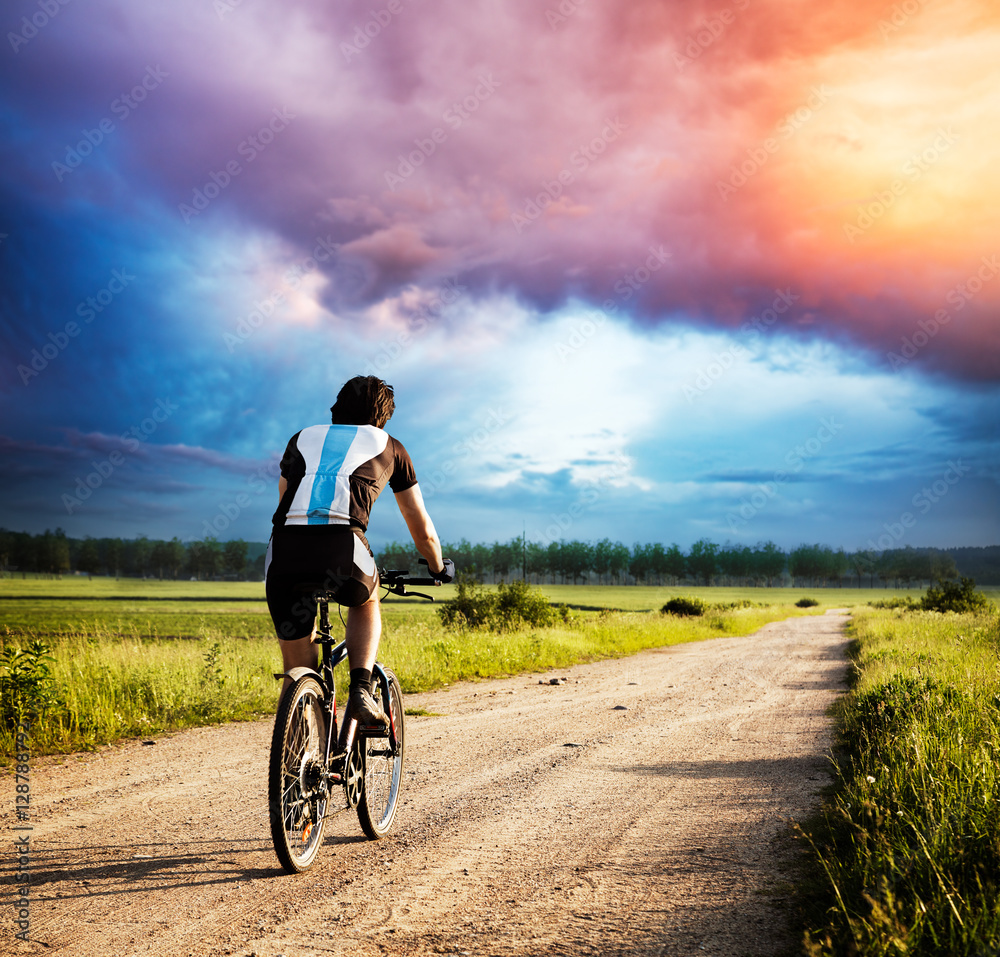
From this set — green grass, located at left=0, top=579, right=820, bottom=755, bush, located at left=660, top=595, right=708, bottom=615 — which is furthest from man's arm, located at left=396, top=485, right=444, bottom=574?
bush, located at left=660, top=595, right=708, bottom=615

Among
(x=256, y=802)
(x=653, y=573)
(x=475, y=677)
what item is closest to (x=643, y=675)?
(x=475, y=677)

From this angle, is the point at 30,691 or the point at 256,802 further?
the point at 30,691

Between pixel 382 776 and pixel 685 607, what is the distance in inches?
1603

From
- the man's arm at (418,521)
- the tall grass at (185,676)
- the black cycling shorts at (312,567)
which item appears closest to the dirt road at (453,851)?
the tall grass at (185,676)

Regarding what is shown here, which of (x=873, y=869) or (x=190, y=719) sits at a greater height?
(x=873, y=869)

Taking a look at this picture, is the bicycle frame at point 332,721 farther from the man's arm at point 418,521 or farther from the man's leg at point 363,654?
the man's arm at point 418,521

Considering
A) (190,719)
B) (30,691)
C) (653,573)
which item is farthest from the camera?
(653,573)

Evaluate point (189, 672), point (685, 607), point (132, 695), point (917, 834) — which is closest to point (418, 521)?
point (917, 834)

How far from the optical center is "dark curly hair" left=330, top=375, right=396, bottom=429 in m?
4.14

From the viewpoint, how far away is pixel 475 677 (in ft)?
44.4

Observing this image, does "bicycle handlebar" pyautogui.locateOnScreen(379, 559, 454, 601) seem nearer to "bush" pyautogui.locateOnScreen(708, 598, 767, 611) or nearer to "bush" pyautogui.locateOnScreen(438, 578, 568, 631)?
"bush" pyautogui.locateOnScreen(438, 578, 568, 631)

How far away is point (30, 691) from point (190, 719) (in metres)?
1.84

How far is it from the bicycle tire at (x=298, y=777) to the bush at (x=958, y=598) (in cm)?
4589

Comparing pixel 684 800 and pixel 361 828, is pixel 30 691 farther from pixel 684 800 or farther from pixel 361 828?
pixel 684 800
